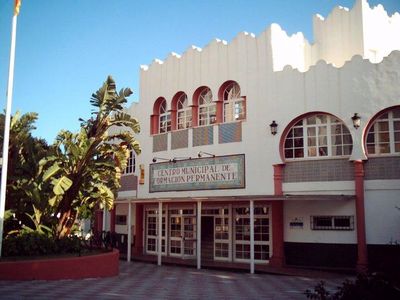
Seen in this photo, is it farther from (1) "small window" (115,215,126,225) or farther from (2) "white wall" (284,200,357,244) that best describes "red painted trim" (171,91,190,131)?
(2) "white wall" (284,200,357,244)

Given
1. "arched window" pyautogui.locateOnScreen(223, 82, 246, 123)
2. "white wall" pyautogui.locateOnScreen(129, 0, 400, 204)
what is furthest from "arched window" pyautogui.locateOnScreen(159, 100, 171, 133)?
"arched window" pyautogui.locateOnScreen(223, 82, 246, 123)

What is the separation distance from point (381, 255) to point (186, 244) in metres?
8.90

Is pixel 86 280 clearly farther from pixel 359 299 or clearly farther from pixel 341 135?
pixel 341 135

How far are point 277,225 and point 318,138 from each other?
3759 millimetres

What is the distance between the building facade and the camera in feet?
53.9

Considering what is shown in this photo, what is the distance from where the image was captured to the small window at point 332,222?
16766 mm

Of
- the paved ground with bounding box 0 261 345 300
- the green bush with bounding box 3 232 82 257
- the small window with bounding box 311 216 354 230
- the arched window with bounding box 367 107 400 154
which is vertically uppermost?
the arched window with bounding box 367 107 400 154

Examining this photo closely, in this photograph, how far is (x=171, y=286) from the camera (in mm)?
13406

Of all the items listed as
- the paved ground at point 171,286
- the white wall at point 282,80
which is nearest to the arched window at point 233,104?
the white wall at point 282,80

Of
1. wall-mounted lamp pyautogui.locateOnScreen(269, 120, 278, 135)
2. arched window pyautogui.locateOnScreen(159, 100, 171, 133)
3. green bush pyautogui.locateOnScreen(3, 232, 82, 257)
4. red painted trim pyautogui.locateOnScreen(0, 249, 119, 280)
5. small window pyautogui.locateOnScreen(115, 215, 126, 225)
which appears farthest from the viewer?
small window pyautogui.locateOnScreen(115, 215, 126, 225)

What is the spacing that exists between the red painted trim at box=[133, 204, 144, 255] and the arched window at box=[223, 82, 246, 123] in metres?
6.94

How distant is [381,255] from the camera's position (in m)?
15.9

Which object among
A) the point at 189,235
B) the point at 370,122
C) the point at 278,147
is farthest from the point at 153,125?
the point at 370,122

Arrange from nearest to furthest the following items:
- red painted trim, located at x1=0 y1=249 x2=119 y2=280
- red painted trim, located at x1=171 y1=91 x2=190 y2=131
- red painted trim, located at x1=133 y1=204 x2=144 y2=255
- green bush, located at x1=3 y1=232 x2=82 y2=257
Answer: red painted trim, located at x1=0 y1=249 x2=119 y2=280 < green bush, located at x1=3 y1=232 x2=82 y2=257 < red painted trim, located at x1=171 y1=91 x2=190 y2=131 < red painted trim, located at x1=133 y1=204 x2=144 y2=255
